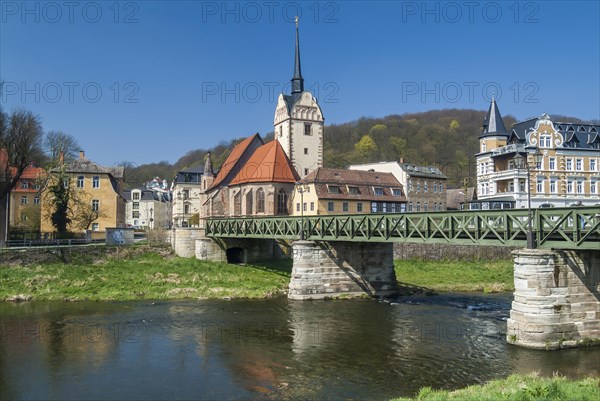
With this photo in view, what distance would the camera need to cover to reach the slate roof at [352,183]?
5244 cm

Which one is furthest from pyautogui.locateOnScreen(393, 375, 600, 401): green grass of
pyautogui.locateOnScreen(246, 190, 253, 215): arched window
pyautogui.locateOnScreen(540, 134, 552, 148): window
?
pyautogui.locateOnScreen(540, 134, 552, 148): window

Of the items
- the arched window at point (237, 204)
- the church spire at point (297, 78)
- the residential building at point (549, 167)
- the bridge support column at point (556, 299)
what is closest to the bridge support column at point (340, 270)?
the bridge support column at point (556, 299)

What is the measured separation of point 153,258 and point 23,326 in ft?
59.4

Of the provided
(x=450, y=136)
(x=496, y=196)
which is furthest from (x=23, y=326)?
(x=450, y=136)

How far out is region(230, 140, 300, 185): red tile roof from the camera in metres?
54.7

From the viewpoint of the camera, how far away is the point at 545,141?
52.4m

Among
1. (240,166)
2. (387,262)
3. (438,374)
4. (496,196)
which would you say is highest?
(240,166)

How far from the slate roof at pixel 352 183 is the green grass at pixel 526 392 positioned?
37.4 meters

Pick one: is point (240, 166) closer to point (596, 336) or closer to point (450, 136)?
point (596, 336)

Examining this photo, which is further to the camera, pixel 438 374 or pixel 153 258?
pixel 153 258

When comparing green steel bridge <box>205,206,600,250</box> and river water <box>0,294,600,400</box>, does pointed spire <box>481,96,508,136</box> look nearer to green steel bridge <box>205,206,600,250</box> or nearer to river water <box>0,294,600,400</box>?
green steel bridge <box>205,206,600,250</box>

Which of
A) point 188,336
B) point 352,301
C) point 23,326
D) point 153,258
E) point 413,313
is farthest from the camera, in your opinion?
point 153,258

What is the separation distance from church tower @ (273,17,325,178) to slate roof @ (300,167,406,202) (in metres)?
6.75

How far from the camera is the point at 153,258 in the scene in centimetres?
4338
